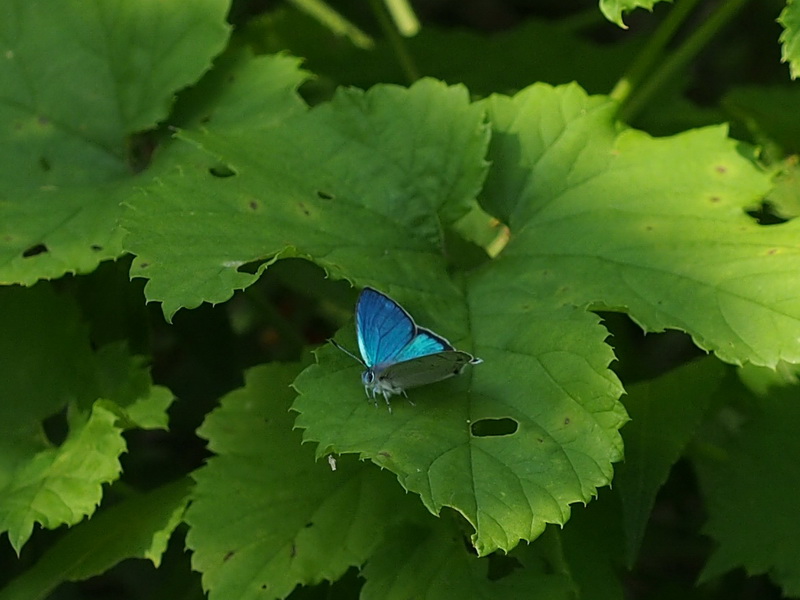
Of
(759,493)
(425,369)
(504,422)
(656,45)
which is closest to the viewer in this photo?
(425,369)

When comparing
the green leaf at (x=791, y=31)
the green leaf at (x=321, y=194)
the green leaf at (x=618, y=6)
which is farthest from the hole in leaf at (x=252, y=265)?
the green leaf at (x=791, y=31)

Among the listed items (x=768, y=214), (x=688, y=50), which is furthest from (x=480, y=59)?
(x=768, y=214)

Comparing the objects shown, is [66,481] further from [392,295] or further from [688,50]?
[688,50]

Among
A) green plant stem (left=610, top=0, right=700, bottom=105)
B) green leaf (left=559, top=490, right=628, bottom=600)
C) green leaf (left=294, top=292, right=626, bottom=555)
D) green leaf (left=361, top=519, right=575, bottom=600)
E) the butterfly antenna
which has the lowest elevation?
green leaf (left=559, top=490, right=628, bottom=600)

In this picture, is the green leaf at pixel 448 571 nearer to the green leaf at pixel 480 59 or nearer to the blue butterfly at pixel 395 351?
the blue butterfly at pixel 395 351

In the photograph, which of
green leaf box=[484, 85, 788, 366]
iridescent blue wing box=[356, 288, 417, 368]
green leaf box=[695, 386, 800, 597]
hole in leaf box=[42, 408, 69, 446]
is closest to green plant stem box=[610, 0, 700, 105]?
green leaf box=[484, 85, 788, 366]

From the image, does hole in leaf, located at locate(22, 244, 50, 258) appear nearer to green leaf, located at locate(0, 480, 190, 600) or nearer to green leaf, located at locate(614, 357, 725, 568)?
green leaf, located at locate(0, 480, 190, 600)
